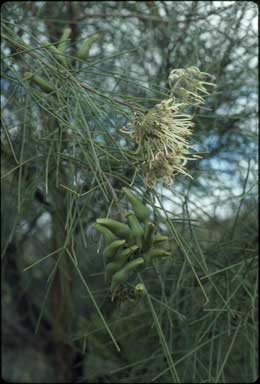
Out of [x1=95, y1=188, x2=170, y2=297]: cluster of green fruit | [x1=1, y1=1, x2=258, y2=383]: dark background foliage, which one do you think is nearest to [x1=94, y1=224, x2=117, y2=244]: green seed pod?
[x1=95, y1=188, x2=170, y2=297]: cluster of green fruit

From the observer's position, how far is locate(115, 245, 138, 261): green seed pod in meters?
A: 0.56

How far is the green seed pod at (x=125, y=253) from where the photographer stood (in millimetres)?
561

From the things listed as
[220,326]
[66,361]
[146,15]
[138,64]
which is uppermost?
[146,15]

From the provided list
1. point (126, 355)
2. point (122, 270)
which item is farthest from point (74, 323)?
point (122, 270)

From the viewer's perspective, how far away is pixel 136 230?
1.86 feet

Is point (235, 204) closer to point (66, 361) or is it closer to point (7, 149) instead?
point (7, 149)

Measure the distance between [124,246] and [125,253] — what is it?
16 millimetres

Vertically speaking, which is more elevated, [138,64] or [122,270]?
[138,64]

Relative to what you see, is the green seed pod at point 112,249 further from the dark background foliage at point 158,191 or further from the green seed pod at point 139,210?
the dark background foliage at point 158,191

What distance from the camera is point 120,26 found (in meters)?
1.31

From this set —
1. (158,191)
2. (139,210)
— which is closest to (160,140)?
(139,210)

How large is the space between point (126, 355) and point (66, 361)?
261 mm

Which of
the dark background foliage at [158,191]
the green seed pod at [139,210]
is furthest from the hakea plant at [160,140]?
the dark background foliage at [158,191]

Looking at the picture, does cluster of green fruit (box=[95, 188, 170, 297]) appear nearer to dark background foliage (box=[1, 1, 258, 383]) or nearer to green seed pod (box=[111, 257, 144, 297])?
green seed pod (box=[111, 257, 144, 297])
